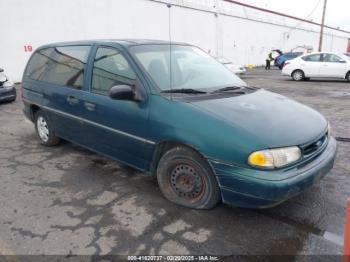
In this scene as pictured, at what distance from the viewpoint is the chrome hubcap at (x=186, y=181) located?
3148 millimetres

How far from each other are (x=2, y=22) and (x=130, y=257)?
1409 cm

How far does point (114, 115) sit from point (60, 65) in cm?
158

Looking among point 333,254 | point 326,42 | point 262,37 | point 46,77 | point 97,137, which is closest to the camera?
point 333,254

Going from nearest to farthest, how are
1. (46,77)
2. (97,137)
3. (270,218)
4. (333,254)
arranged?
(333,254) → (270,218) → (97,137) → (46,77)

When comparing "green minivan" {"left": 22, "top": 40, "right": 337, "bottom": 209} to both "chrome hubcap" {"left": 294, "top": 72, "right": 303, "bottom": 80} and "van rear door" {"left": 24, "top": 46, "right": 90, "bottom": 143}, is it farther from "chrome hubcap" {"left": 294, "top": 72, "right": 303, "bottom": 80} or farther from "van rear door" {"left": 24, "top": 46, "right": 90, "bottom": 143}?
"chrome hubcap" {"left": 294, "top": 72, "right": 303, "bottom": 80}

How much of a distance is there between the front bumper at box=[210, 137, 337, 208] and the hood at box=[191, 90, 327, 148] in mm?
248

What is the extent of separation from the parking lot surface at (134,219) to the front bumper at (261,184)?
32 centimetres

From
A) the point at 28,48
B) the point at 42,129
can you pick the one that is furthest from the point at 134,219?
the point at 28,48

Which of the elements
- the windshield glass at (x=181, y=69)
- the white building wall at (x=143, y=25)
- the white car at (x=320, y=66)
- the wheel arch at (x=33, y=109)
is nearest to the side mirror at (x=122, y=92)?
the windshield glass at (x=181, y=69)

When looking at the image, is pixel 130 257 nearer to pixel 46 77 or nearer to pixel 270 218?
pixel 270 218

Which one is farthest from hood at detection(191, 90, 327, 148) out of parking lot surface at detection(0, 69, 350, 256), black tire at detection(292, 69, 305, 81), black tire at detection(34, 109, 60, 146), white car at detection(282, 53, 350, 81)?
black tire at detection(292, 69, 305, 81)

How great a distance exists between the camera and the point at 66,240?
9.20 feet

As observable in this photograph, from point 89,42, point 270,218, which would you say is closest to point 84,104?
point 89,42

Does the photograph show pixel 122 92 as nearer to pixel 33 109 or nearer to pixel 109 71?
pixel 109 71
